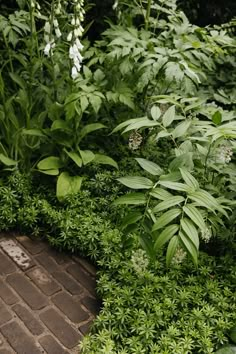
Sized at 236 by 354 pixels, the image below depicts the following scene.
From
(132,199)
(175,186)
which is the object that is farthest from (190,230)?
(132,199)

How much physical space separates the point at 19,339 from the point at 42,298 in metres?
0.34

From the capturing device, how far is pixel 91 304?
2.73 metres

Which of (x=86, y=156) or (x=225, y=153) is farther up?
(x=225, y=153)

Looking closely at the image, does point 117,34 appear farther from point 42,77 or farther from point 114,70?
point 42,77

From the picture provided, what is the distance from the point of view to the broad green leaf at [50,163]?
3348 mm

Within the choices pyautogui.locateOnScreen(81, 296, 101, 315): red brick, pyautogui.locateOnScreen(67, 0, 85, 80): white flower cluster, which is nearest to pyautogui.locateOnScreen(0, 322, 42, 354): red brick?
pyautogui.locateOnScreen(81, 296, 101, 315): red brick

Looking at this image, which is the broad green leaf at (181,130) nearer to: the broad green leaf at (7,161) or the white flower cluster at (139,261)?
the white flower cluster at (139,261)

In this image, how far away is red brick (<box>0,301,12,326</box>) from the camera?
99.7 inches

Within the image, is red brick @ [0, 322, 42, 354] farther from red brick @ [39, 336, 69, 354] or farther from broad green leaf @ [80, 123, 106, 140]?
broad green leaf @ [80, 123, 106, 140]

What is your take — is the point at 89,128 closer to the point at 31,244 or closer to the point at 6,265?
the point at 31,244

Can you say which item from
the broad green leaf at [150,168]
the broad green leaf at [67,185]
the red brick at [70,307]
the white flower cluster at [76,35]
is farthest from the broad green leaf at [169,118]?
the red brick at [70,307]

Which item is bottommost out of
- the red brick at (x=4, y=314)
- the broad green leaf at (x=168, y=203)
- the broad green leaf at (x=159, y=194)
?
the red brick at (x=4, y=314)

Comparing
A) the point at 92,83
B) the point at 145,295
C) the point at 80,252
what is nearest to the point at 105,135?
the point at 92,83

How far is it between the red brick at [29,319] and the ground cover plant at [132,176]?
0.33 metres
